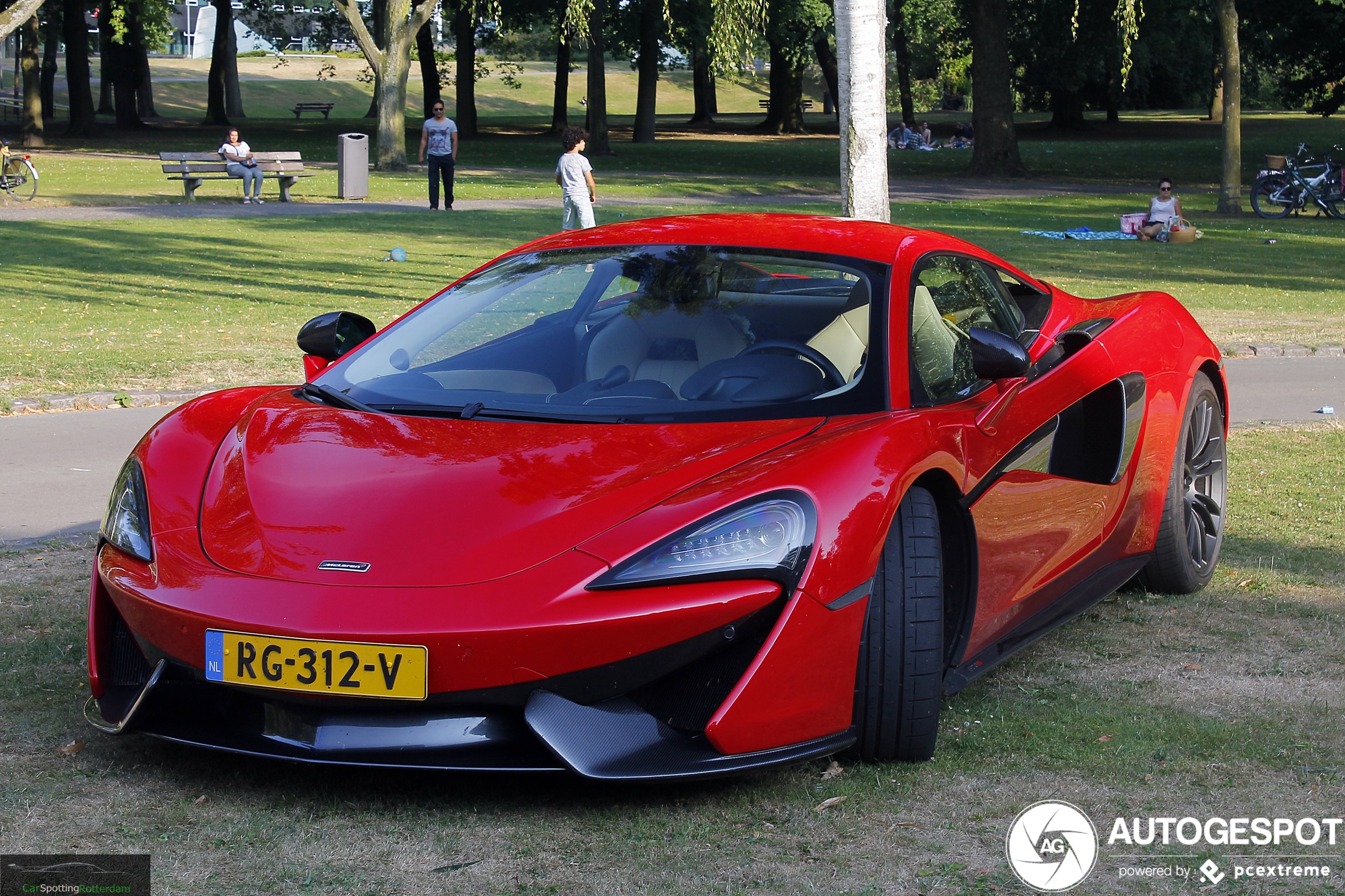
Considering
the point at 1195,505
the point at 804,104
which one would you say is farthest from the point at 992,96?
the point at 804,104

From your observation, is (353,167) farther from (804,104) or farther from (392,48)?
(804,104)

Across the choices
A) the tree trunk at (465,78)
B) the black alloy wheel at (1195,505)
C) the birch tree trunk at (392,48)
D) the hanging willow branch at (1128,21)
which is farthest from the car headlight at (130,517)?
the tree trunk at (465,78)

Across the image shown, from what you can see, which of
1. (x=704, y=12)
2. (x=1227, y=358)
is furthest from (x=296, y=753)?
(x=704, y=12)

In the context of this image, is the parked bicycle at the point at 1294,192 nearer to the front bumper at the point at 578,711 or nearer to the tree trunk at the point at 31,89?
the front bumper at the point at 578,711

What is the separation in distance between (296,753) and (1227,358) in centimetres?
976

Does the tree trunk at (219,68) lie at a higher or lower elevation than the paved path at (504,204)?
higher

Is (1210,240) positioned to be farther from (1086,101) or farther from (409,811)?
(1086,101)

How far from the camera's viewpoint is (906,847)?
3150 millimetres

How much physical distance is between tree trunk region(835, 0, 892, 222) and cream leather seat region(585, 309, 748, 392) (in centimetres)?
514

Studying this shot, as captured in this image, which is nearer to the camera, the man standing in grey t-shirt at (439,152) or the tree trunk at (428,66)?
the man standing in grey t-shirt at (439,152)

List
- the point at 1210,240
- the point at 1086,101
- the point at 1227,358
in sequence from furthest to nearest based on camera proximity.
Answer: the point at 1086,101
the point at 1210,240
the point at 1227,358

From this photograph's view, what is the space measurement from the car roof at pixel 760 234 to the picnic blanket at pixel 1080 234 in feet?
54.5

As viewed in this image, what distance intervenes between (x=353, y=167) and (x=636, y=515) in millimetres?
23759

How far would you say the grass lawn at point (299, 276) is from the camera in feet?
34.7
